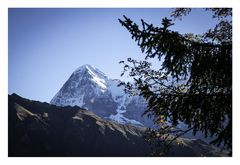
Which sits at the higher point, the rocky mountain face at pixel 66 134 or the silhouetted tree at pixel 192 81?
the silhouetted tree at pixel 192 81

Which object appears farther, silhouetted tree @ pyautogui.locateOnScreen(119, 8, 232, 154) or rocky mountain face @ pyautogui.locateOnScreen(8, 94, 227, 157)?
rocky mountain face @ pyautogui.locateOnScreen(8, 94, 227, 157)

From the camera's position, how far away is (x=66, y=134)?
339ft

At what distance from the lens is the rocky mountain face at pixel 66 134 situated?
91.0m

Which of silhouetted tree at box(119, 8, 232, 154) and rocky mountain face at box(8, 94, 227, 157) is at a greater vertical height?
silhouetted tree at box(119, 8, 232, 154)

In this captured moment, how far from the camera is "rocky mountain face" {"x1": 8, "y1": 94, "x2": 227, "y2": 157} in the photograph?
9100 cm

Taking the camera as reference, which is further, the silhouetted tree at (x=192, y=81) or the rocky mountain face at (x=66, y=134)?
the rocky mountain face at (x=66, y=134)

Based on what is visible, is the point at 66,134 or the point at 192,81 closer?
the point at 192,81

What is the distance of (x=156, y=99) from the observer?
670cm

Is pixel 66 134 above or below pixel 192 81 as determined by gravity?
below
